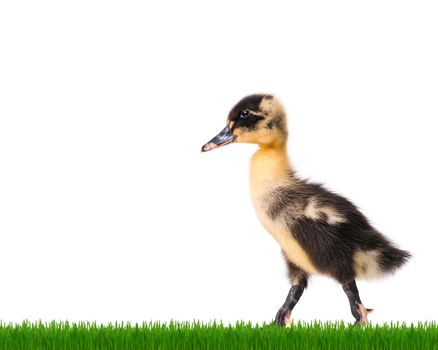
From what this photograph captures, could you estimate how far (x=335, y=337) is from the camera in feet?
15.2

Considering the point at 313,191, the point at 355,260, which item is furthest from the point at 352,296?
the point at 313,191

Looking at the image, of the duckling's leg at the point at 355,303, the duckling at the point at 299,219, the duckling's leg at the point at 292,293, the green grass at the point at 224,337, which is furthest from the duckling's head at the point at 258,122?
the green grass at the point at 224,337

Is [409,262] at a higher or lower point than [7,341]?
higher

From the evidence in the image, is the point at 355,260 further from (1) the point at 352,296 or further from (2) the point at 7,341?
(2) the point at 7,341

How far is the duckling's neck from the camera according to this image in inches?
192

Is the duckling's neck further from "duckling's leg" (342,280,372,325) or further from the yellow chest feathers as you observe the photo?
"duckling's leg" (342,280,372,325)

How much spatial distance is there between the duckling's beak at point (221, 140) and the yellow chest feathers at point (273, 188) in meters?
0.16

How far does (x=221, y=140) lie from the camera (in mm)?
5004

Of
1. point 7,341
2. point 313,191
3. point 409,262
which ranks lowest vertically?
point 7,341

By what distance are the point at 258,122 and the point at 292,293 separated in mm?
933

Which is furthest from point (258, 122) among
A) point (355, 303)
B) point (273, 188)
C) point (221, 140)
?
point (355, 303)

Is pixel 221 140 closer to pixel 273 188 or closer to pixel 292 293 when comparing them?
pixel 273 188

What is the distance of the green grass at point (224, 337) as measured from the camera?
4.59m

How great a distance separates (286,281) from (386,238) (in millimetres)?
588
